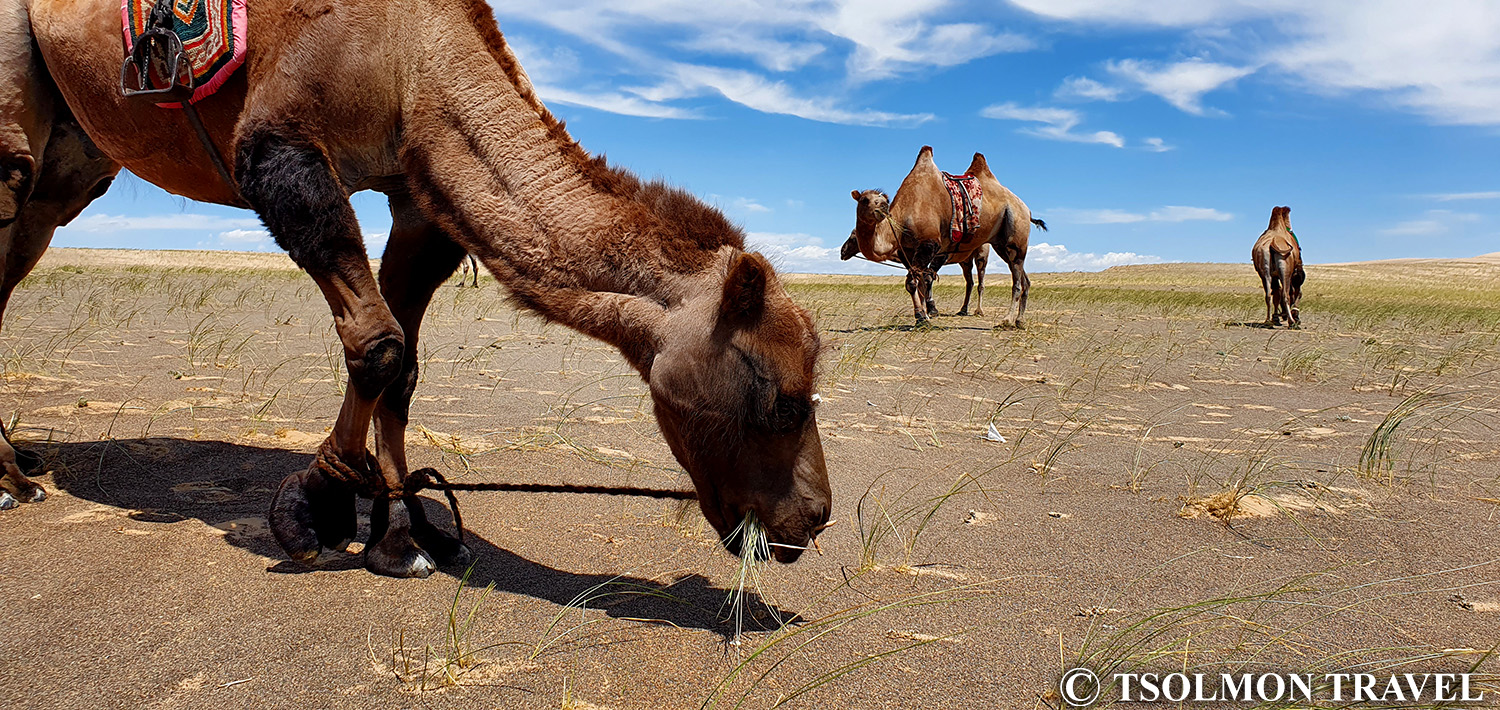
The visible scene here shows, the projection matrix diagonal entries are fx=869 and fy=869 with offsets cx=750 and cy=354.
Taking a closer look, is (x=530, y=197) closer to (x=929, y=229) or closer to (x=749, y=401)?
(x=749, y=401)

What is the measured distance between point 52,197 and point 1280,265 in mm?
17162

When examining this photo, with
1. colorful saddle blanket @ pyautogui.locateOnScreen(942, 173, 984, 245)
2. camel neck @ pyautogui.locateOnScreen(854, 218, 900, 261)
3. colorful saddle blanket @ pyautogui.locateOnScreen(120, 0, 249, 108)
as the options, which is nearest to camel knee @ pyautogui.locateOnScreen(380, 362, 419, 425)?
colorful saddle blanket @ pyautogui.locateOnScreen(120, 0, 249, 108)

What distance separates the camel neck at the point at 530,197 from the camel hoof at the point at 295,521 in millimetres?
1011

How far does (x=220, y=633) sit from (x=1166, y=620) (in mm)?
2607

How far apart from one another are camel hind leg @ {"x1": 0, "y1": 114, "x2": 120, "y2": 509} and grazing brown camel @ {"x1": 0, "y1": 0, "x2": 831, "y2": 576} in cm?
96

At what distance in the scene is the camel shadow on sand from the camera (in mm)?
2619

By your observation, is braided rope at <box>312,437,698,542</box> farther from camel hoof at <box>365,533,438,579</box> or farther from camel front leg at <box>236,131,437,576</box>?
camel hoof at <box>365,533,438,579</box>

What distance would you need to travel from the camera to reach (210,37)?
279 cm

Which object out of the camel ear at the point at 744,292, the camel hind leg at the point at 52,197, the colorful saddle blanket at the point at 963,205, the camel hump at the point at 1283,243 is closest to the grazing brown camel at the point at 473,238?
the camel ear at the point at 744,292

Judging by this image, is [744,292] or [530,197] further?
[530,197]

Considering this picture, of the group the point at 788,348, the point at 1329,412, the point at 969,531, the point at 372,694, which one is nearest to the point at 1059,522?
the point at 969,531

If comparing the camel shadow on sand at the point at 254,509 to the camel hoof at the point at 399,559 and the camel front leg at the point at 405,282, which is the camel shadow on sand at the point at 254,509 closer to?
the camel hoof at the point at 399,559

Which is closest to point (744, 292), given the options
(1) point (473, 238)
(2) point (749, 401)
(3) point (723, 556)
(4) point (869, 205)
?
(2) point (749, 401)

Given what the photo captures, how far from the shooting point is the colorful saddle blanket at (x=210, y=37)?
2789 mm
